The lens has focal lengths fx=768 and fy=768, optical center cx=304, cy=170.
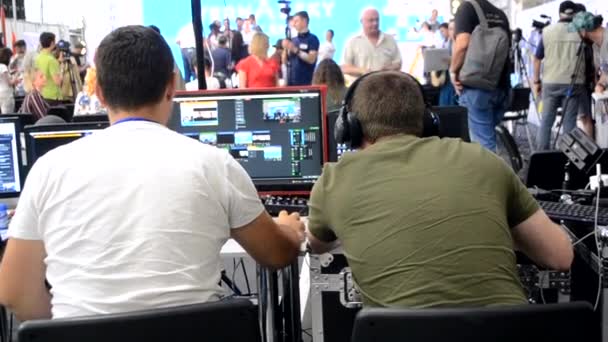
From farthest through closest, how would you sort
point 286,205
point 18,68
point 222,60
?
point 18,68 < point 222,60 < point 286,205

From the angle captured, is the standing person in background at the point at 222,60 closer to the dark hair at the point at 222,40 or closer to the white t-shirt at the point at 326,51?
the dark hair at the point at 222,40

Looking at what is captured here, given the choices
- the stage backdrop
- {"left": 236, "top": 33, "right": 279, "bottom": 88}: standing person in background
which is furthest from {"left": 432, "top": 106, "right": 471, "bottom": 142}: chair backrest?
the stage backdrop

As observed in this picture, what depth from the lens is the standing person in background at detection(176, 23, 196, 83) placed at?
7980 millimetres

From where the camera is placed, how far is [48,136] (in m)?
2.86

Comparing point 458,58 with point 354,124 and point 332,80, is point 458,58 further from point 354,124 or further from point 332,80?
point 354,124

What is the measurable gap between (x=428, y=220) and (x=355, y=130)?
0.36 m

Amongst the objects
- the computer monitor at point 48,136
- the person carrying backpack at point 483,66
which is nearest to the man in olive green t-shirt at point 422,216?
the computer monitor at point 48,136

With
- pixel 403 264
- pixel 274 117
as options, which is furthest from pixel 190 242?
pixel 274 117

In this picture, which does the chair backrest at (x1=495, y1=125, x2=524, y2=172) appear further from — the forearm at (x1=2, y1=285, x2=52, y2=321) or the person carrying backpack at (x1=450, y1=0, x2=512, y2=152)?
the forearm at (x1=2, y1=285, x2=52, y2=321)

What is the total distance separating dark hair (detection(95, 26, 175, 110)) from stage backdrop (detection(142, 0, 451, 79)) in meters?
7.62

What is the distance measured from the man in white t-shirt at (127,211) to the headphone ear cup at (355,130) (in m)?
0.33

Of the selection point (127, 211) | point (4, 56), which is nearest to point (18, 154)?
point (127, 211)

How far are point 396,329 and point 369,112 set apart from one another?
2.06 ft

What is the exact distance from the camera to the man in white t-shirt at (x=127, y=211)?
152cm
